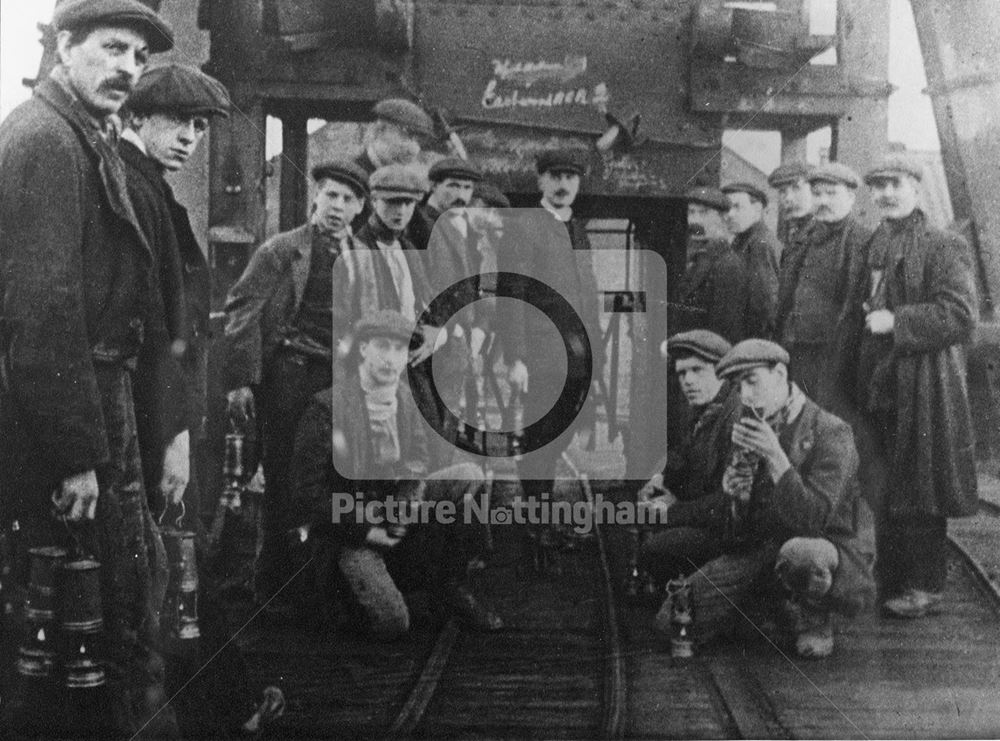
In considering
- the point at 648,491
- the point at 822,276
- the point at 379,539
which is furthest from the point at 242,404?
the point at 822,276

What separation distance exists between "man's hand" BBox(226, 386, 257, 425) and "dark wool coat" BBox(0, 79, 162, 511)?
50cm

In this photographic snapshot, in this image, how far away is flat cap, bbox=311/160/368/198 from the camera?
4176 millimetres

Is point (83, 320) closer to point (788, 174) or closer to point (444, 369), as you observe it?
point (444, 369)

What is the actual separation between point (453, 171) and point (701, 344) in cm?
118

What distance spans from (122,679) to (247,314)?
4.76 feet

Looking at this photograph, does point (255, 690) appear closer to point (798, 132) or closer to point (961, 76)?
point (798, 132)

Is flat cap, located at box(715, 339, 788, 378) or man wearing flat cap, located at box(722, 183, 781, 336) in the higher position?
man wearing flat cap, located at box(722, 183, 781, 336)

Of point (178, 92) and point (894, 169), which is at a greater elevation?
point (178, 92)

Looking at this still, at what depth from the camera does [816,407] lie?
4.26 meters

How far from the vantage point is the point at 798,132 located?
4340mm

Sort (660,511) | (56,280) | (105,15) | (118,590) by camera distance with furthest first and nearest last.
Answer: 1. (660,511)
2. (118,590)
3. (105,15)
4. (56,280)

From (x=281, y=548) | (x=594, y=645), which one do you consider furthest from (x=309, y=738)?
(x=594, y=645)

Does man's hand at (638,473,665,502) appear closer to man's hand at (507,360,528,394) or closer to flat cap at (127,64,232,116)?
man's hand at (507,360,528,394)

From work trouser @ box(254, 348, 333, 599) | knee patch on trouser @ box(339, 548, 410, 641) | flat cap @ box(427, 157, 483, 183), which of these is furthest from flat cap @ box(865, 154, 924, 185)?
knee patch on trouser @ box(339, 548, 410, 641)
